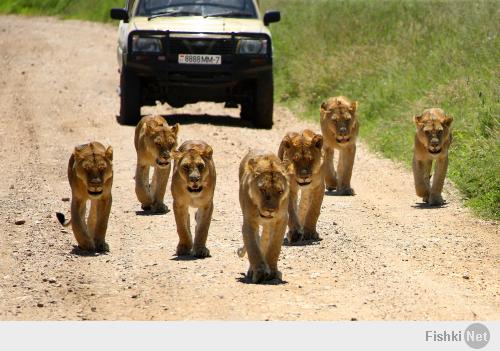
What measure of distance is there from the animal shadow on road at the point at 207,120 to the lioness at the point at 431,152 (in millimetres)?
6387

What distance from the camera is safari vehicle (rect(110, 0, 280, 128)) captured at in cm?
1888

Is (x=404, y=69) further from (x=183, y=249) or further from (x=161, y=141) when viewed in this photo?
(x=183, y=249)

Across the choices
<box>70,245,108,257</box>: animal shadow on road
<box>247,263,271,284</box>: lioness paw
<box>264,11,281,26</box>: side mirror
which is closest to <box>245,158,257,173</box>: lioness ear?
<box>247,263,271,284</box>: lioness paw

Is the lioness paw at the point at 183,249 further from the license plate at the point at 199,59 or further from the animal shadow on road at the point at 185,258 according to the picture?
the license plate at the point at 199,59

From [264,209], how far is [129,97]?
10.4m

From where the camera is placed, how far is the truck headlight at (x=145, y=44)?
18938 millimetres

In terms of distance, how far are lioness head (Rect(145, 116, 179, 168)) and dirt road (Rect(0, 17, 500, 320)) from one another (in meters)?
0.56

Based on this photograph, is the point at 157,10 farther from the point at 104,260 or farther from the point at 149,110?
the point at 104,260

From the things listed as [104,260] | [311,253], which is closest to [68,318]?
[104,260]

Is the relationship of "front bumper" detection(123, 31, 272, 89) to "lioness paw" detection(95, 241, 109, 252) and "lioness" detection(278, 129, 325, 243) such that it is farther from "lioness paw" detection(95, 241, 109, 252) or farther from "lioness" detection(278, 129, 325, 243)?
"lioness paw" detection(95, 241, 109, 252)

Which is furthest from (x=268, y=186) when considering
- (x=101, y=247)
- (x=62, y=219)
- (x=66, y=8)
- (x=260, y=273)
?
(x=66, y=8)

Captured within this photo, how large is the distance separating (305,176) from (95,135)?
28.6 feet

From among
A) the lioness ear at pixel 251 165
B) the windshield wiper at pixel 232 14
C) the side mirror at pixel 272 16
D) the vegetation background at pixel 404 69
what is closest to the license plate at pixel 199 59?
the windshield wiper at pixel 232 14

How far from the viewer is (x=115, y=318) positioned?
8.37 m
